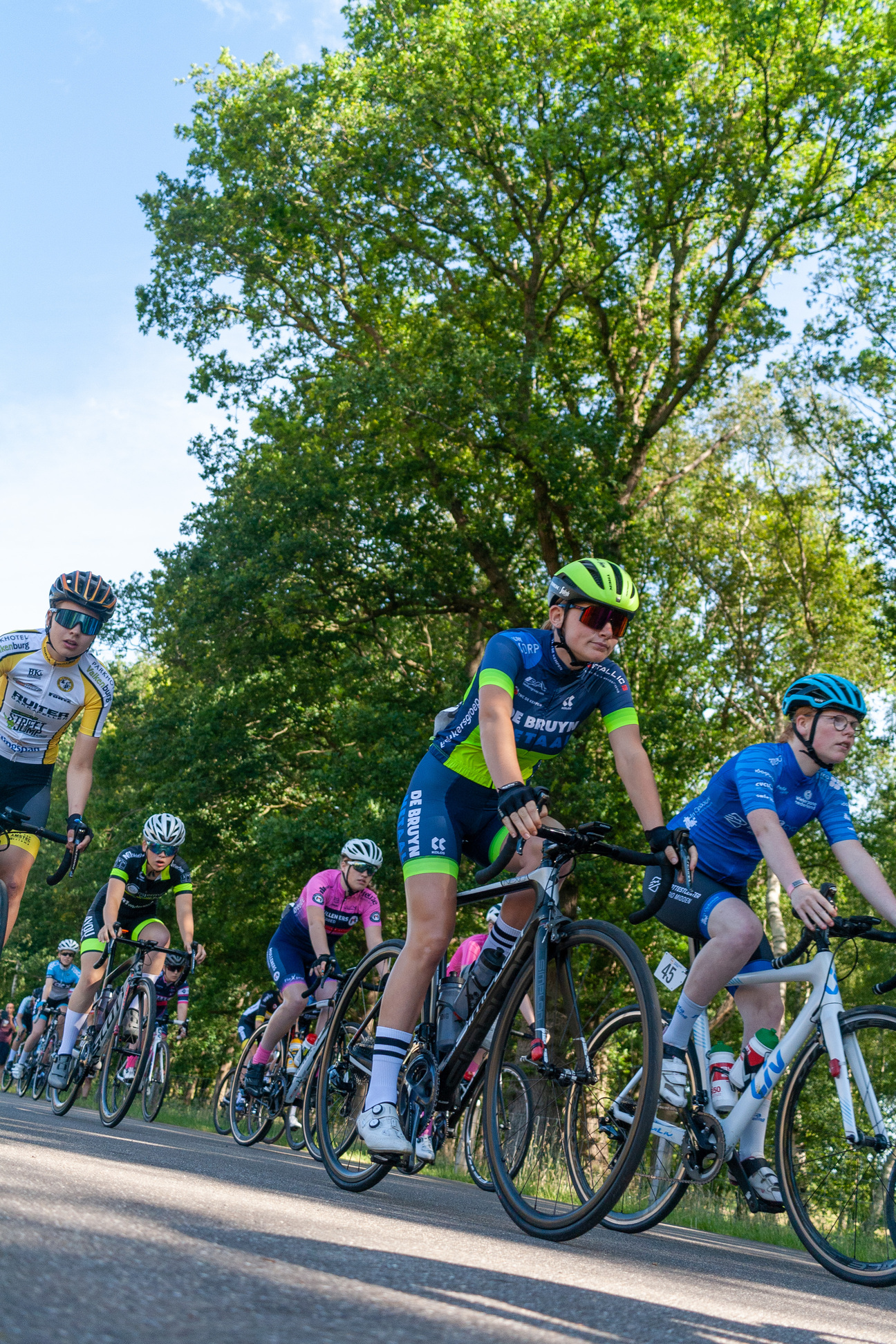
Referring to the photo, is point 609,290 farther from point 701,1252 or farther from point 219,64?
point 701,1252

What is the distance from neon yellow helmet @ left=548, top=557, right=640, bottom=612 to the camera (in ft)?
14.9

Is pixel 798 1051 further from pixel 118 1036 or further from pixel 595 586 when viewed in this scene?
pixel 118 1036

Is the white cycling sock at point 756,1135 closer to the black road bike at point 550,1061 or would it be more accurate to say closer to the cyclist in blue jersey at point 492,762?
the black road bike at point 550,1061

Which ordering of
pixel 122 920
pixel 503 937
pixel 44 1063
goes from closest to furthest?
pixel 503 937 → pixel 122 920 → pixel 44 1063

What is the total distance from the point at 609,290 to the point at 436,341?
150 inches

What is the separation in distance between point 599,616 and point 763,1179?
2362 millimetres

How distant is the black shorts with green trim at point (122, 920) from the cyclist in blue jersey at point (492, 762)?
5.33 m

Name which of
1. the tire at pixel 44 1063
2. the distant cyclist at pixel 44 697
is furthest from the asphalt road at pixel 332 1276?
the tire at pixel 44 1063

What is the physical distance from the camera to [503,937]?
474 centimetres

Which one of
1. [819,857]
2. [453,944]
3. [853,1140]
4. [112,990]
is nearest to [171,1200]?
[853,1140]

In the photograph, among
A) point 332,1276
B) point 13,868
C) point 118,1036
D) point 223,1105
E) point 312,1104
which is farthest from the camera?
point 223,1105

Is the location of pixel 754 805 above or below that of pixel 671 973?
above

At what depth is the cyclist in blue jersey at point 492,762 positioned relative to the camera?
4539 millimetres

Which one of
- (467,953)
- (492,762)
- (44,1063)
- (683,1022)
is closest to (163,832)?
(467,953)
